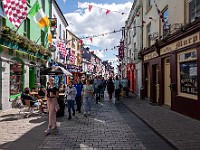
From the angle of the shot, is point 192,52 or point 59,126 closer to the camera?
point 59,126

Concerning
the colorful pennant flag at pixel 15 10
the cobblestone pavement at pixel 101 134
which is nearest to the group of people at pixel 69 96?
the cobblestone pavement at pixel 101 134

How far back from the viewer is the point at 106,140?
6445 mm

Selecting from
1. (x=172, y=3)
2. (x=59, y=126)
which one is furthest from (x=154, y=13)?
(x=59, y=126)

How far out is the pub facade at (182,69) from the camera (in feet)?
30.0

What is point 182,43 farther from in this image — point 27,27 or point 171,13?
point 27,27

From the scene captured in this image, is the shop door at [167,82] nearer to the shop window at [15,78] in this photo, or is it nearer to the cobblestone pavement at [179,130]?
the cobblestone pavement at [179,130]

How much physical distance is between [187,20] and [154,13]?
227 inches

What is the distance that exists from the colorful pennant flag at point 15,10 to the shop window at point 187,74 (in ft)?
24.1

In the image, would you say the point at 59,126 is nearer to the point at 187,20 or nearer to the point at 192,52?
the point at 192,52

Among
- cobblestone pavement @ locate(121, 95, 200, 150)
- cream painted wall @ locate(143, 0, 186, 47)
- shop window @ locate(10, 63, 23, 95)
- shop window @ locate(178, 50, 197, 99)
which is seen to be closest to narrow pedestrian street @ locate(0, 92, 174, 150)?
cobblestone pavement @ locate(121, 95, 200, 150)

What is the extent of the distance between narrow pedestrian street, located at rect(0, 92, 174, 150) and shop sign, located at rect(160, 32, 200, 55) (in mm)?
3674

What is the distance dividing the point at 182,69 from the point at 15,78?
8.96 m

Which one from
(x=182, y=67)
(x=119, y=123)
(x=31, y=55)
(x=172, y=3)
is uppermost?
(x=172, y=3)

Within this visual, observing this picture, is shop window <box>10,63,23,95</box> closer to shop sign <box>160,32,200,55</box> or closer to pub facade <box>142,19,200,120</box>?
pub facade <box>142,19,200,120</box>
